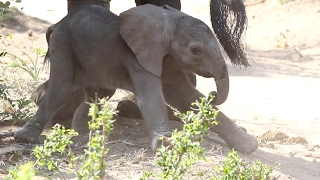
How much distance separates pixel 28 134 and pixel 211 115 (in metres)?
1.88

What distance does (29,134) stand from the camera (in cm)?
477

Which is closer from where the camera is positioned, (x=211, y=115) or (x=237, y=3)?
(x=211, y=115)

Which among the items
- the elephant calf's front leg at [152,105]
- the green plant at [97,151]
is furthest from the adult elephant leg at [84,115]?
the green plant at [97,151]

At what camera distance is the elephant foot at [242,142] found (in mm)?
4887

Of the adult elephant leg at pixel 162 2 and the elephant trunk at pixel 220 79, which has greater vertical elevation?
the adult elephant leg at pixel 162 2

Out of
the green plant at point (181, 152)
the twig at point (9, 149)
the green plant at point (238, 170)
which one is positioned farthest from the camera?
the twig at point (9, 149)

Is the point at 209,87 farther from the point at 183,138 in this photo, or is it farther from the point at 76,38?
the point at 183,138

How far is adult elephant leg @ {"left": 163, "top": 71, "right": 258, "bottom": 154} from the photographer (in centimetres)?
491

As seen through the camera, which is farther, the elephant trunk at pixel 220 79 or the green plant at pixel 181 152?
the elephant trunk at pixel 220 79

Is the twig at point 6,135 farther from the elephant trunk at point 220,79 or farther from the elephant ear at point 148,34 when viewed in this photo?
the elephant trunk at point 220,79

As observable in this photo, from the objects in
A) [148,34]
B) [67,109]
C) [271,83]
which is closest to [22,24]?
[271,83]

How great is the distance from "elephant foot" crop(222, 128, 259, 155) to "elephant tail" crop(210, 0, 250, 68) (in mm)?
583

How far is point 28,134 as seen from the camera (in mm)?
A: 4766

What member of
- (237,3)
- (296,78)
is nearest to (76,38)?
(237,3)
